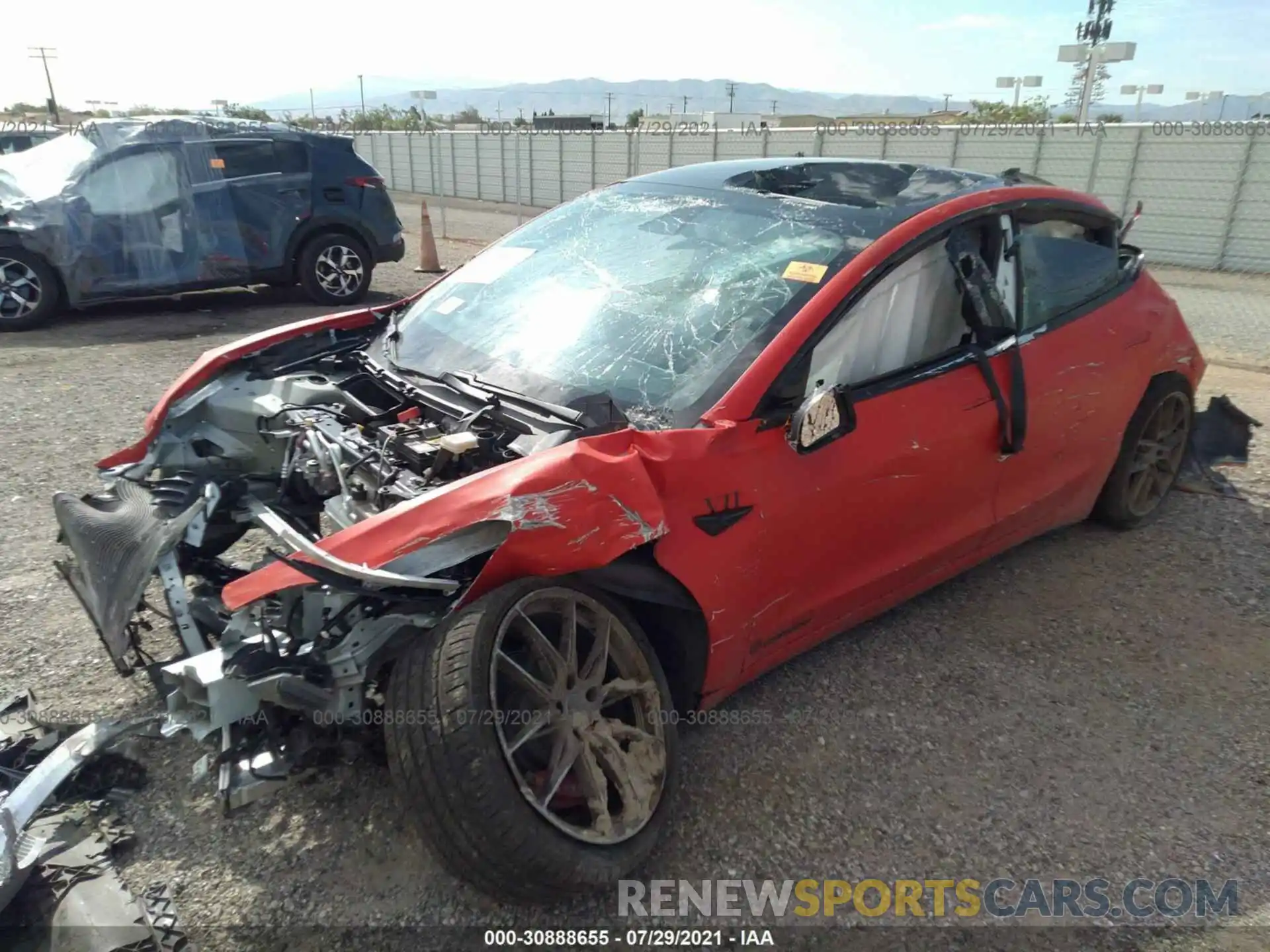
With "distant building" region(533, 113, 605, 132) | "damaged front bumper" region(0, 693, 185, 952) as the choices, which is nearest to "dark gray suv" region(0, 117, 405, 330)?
"damaged front bumper" region(0, 693, 185, 952)

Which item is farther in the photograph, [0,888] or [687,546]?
[687,546]

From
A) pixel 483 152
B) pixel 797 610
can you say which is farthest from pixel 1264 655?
pixel 483 152

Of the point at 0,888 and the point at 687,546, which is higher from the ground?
the point at 687,546

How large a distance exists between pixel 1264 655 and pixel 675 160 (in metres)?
19.2

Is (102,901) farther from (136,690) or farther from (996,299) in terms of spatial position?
(996,299)

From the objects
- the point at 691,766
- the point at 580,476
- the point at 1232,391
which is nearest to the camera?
the point at 580,476

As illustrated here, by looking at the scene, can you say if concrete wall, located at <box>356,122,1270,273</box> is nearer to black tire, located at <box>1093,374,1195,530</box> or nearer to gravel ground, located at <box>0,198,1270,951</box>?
black tire, located at <box>1093,374,1195,530</box>

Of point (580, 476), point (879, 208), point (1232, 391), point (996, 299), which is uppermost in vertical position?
point (879, 208)

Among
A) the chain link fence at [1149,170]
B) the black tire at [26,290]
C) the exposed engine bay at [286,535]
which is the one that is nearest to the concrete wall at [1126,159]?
the chain link fence at [1149,170]

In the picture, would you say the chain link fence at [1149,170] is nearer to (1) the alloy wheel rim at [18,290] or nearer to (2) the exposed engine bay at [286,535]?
(1) the alloy wheel rim at [18,290]

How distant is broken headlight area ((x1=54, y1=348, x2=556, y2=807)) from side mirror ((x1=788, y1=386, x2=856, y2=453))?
0.63 meters

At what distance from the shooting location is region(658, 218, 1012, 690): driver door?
244cm

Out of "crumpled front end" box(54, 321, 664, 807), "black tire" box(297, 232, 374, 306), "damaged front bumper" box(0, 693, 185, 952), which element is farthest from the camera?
"black tire" box(297, 232, 374, 306)

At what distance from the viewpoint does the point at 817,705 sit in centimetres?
295
